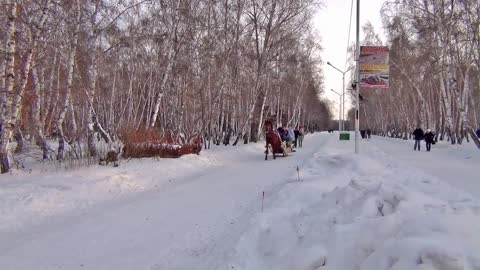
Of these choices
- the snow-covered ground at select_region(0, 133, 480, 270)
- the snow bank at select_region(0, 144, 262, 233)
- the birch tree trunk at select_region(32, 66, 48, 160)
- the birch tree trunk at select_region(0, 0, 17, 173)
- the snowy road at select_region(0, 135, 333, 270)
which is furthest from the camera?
the birch tree trunk at select_region(32, 66, 48, 160)

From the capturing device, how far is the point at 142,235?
21.7 ft

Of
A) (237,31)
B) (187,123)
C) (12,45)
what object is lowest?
(187,123)

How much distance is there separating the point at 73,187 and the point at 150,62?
54.0ft

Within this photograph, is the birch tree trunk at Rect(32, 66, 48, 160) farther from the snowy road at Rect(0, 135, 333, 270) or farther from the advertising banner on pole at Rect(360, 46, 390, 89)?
the advertising banner on pole at Rect(360, 46, 390, 89)

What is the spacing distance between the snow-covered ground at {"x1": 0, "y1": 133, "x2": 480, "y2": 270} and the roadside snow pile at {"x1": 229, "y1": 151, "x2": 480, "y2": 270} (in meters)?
0.01

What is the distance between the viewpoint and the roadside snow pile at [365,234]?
3.67 metres

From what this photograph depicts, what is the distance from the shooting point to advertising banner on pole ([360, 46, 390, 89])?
20.0 meters

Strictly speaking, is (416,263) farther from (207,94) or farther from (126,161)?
(207,94)

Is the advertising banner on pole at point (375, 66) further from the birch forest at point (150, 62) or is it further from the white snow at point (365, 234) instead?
the white snow at point (365, 234)

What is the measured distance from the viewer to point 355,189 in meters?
6.99

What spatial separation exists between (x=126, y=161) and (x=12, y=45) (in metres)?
5.25

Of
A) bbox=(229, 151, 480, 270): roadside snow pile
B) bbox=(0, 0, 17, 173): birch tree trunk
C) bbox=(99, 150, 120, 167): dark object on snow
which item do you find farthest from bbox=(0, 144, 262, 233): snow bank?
bbox=(229, 151, 480, 270): roadside snow pile

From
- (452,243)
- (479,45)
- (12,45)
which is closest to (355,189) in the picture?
(452,243)

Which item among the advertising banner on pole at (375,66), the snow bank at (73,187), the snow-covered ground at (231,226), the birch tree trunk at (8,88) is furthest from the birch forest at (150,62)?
the advertising banner on pole at (375,66)
